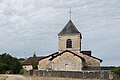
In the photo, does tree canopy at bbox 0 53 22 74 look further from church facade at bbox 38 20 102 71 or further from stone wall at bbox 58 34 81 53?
stone wall at bbox 58 34 81 53

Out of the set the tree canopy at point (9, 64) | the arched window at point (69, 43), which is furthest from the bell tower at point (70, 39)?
the tree canopy at point (9, 64)

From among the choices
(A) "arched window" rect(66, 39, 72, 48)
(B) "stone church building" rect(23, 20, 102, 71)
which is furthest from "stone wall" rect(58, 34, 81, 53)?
(A) "arched window" rect(66, 39, 72, 48)

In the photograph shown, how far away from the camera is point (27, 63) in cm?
7469

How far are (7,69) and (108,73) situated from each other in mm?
18317

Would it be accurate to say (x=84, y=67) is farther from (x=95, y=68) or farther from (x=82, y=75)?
(x=82, y=75)

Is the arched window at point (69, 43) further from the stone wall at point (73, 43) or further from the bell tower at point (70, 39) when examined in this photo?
the stone wall at point (73, 43)

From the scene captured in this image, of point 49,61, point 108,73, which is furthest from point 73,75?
point 49,61

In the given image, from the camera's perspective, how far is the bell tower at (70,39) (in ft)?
179

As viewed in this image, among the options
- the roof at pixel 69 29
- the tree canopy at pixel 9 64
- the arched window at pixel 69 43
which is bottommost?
the tree canopy at pixel 9 64

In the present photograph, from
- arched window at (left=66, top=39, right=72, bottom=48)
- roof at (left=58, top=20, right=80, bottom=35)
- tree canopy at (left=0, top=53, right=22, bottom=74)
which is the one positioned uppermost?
roof at (left=58, top=20, right=80, bottom=35)

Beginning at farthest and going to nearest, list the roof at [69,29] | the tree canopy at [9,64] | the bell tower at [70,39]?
1. the roof at [69,29]
2. the bell tower at [70,39]
3. the tree canopy at [9,64]

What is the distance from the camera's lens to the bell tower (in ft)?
179

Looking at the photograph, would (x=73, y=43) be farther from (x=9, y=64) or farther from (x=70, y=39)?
(x=9, y=64)

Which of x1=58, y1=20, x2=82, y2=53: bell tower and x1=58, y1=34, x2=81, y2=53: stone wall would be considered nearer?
x1=58, y1=34, x2=81, y2=53: stone wall
